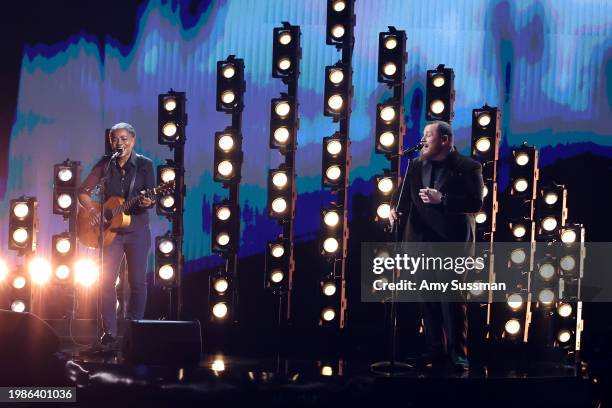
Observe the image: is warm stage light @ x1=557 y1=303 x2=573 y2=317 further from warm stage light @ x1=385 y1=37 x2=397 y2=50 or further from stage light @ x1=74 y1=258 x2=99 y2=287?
stage light @ x1=74 y1=258 x2=99 y2=287

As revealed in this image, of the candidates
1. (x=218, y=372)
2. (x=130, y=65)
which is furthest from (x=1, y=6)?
(x=218, y=372)

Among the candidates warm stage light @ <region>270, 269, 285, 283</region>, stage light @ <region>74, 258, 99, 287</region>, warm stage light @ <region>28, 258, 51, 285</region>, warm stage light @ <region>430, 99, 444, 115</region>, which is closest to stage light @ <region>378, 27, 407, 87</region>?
warm stage light @ <region>430, 99, 444, 115</region>

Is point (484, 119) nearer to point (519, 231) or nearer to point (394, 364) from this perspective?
point (519, 231)

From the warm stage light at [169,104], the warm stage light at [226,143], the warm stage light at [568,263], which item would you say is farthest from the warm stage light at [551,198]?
the warm stage light at [169,104]

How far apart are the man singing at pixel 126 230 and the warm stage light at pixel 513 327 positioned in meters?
3.04

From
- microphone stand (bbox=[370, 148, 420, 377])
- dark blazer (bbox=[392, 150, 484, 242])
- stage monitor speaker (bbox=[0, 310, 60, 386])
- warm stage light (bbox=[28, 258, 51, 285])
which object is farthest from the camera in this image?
warm stage light (bbox=[28, 258, 51, 285])

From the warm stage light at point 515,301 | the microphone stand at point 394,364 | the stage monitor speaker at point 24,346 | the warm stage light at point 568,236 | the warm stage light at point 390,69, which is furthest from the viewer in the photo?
the warm stage light at point 515,301

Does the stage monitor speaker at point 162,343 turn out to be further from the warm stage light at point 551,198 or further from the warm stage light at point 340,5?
the warm stage light at point 551,198

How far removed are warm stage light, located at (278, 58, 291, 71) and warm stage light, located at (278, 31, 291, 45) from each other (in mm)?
143

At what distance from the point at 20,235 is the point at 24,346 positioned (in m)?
3.10

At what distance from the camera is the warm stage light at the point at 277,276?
6340 millimetres

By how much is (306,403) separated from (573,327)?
2920 millimetres

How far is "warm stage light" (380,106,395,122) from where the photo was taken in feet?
20.3

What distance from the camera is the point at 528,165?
6422 millimetres
